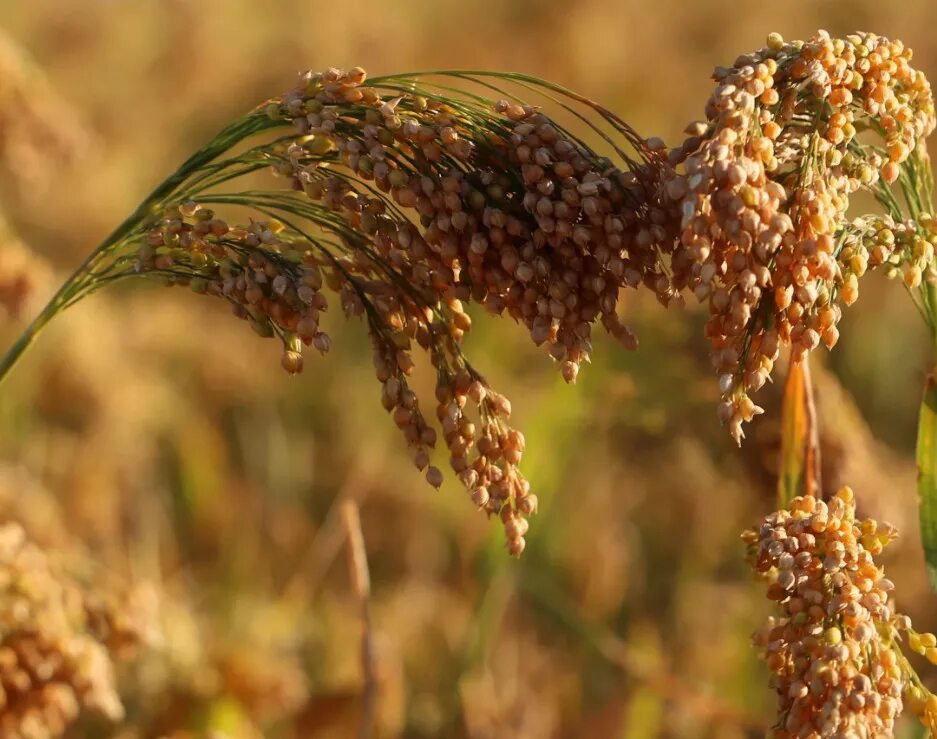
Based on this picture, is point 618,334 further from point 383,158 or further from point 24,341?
point 24,341

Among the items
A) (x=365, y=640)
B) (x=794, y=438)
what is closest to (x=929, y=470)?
(x=794, y=438)

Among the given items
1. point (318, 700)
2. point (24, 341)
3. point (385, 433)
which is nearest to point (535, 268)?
point (24, 341)

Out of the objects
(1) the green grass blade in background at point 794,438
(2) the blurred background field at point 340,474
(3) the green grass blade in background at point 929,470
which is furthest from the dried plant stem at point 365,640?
(3) the green grass blade in background at point 929,470

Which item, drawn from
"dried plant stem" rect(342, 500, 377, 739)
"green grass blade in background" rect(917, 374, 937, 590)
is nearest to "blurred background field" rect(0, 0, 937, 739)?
"dried plant stem" rect(342, 500, 377, 739)

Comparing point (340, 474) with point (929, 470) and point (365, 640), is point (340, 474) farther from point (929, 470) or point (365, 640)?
point (929, 470)

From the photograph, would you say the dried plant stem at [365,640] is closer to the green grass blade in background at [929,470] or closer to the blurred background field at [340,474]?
the blurred background field at [340,474]

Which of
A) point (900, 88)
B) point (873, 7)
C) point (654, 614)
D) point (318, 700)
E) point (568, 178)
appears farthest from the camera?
point (873, 7)

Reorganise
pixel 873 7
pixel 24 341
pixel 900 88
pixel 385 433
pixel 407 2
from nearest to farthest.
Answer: pixel 900 88, pixel 24 341, pixel 385 433, pixel 873 7, pixel 407 2
